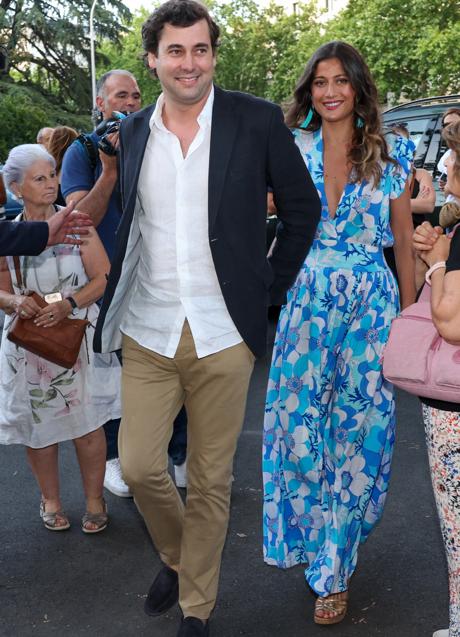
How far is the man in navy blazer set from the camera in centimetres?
313

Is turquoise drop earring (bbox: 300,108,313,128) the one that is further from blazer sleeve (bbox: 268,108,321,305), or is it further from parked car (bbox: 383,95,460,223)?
parked car (bbox: 383,95,460,223)

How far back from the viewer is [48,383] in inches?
170

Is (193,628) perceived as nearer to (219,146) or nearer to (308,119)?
(219,146)

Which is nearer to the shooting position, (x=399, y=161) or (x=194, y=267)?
(x=194, y=267)

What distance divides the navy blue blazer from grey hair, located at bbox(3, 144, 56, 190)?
99 centimetres

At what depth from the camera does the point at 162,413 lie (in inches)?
129

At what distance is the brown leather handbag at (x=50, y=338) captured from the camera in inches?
158

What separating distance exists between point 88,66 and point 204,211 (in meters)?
42.4

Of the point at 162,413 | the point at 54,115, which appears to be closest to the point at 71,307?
the point at 162,413

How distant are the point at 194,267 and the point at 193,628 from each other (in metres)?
1.32

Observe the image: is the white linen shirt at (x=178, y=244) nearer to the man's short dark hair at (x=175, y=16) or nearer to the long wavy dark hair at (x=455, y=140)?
the man's short dark hair at (x=175, y=16)

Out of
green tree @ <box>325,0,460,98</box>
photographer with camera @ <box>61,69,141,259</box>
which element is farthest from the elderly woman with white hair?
green tree @ <box>325,0,460,98</box>

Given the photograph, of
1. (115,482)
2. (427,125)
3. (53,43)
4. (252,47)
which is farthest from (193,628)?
(252,47)

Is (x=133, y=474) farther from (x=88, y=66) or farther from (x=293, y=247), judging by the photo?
(x=88, y=66)
